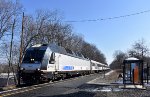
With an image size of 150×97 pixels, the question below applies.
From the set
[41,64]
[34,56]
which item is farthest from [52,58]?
[41,64]

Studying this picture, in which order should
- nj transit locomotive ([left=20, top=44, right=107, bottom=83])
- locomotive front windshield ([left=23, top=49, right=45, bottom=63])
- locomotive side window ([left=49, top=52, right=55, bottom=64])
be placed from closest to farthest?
nj transit locomotive ([left=20, top=44, right=107, bottom=83]) → locomotive front windshield ([left=23, top=49, right=45, bottom=63]) → locomotive side window ([left=49, top=52, right=55, bottom=64])

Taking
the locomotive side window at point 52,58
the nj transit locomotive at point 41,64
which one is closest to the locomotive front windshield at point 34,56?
the nj transit locomotive at point 41,64

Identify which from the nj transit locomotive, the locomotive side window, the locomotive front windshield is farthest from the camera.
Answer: the locomotive side window

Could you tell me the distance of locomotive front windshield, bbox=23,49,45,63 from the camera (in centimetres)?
2938

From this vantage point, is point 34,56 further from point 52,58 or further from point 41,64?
point 52,58

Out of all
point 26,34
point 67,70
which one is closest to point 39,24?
point 26,34

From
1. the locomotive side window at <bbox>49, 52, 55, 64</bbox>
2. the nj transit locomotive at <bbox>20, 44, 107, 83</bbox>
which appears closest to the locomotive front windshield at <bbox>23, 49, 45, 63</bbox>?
the nj transit locomotive at <bbox>20, 44, 107, 83</bbox>

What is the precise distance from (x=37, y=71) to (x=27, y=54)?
9.46 feet

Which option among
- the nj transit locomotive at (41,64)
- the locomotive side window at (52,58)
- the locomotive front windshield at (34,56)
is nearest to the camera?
the nj transit locomotive at (41,64)

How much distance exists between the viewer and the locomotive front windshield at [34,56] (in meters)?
29.4

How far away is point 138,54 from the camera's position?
99.1 metres

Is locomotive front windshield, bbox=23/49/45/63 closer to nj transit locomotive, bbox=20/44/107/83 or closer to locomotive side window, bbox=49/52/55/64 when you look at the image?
nj transit locomotive, bbox=20/44/107/83

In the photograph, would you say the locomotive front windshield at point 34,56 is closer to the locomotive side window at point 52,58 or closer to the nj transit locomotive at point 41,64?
the nj transit locomotive at point 41,64

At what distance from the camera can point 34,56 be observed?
2983 centimetres
